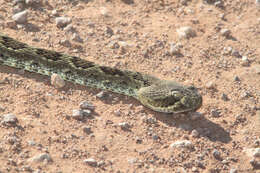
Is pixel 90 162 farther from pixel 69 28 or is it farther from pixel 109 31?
pixel 109 31

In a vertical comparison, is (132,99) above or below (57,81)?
below

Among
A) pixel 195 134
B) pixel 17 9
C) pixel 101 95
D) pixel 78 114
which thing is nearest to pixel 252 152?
pixel 195 134

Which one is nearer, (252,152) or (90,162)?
(90,162)

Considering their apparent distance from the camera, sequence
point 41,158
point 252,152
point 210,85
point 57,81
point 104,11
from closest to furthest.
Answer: point 41,158 < point 252,152 < point 57,81 < point 210,85 < point 104,11

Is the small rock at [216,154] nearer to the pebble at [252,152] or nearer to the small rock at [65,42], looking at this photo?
the pebble at [252,152]

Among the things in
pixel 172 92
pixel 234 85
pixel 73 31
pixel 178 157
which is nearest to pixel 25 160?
pixel 178 157

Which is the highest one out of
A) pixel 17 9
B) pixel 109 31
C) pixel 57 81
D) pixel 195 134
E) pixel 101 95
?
pixel 17 9

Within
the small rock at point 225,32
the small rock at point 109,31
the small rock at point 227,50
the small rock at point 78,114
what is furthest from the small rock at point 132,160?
the small rock at point 225,32
